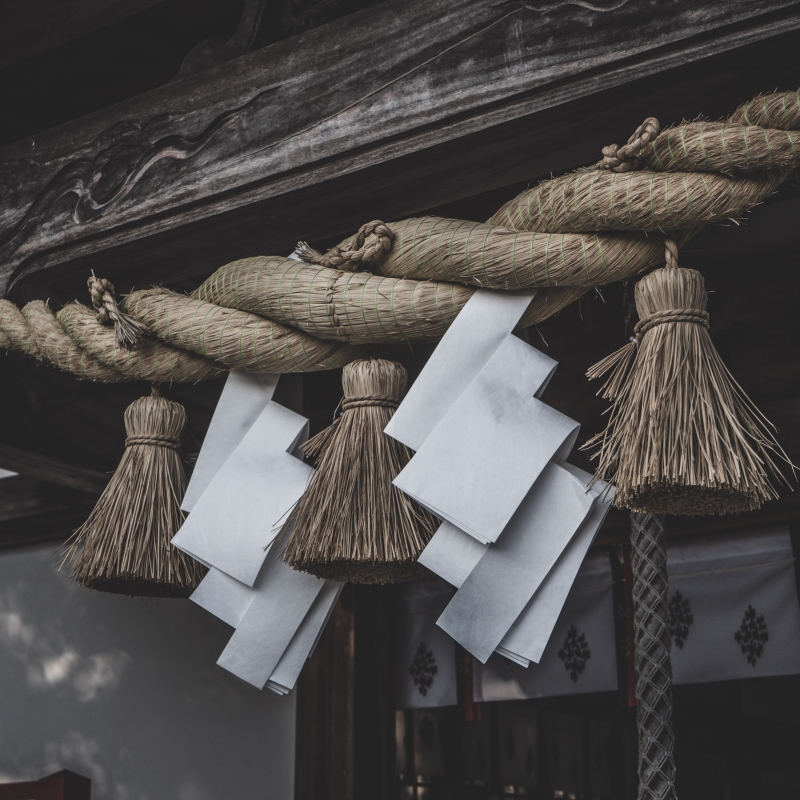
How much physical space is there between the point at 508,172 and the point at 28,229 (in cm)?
109

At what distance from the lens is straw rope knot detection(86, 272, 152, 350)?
167cm

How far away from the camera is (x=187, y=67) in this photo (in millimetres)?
1933

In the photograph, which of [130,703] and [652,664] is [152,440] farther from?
[130,703]

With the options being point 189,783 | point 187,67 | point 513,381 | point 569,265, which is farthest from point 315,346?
Result: point 189,783

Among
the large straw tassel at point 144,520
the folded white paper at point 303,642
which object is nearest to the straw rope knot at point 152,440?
the large straw tassel at point 144,520

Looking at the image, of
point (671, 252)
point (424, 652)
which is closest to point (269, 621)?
point (671, 252)

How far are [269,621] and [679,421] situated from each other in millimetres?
901

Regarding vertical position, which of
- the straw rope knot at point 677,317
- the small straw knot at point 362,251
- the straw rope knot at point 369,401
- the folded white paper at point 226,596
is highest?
the small straw knot at point 362,251

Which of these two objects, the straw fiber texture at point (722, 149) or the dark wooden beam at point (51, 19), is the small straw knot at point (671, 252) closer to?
the straw fiber texture at point (722, 149)

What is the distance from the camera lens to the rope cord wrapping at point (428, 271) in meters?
1.25

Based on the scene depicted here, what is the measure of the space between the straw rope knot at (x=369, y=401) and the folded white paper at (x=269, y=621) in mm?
368

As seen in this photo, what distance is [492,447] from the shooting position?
1439mm

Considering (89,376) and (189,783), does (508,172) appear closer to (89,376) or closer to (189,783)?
(89,376)

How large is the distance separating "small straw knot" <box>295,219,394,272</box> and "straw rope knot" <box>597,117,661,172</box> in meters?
0.37
